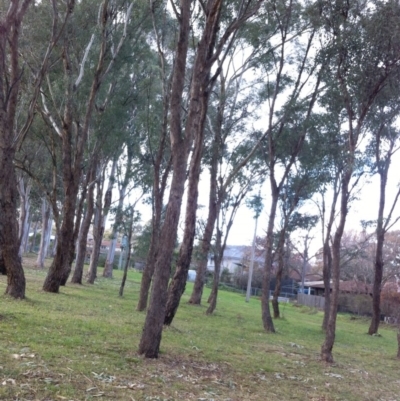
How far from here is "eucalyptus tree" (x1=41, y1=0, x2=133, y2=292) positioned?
17672 mm

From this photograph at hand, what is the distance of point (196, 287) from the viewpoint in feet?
86.3

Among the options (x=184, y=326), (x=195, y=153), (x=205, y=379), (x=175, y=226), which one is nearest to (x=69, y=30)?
(x=195, y=153)

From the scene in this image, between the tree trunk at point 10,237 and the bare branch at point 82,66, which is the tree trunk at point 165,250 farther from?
the bare branch at point 82,66

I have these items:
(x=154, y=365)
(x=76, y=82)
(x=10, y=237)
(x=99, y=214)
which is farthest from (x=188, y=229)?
(x=99, y=214)

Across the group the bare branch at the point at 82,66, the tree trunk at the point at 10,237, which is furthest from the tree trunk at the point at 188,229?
the bare branch at the point at 82,66

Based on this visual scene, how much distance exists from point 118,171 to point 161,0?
43.6ft

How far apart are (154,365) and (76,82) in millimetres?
11323

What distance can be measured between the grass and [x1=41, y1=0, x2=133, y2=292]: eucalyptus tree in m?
3.36

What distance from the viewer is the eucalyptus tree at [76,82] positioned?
58.0 feet

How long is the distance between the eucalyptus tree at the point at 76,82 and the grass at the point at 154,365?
3359 millimetres

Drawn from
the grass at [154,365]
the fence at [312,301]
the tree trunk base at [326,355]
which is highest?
the fence at [312,301]

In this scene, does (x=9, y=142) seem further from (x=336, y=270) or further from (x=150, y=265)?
(x=336, y=270)

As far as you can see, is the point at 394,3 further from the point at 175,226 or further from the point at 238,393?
the point at 238,393

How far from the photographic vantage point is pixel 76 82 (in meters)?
17.6
